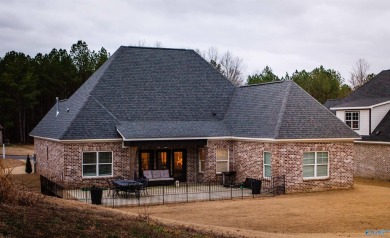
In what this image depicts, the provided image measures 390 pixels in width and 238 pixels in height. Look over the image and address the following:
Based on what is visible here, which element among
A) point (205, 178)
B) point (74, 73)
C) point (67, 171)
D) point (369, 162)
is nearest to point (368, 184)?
point (369, 162)

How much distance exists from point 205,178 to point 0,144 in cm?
4240

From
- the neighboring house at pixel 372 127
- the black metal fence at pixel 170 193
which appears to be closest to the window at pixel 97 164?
the black metal fence at pixel 170 193

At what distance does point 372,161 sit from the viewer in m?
32.7

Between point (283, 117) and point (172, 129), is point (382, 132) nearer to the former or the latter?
point (283, 117)

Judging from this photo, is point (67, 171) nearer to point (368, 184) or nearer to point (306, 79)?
point (368, 184)

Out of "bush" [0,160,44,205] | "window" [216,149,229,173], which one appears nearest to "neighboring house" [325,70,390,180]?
"window" [216,149,229,173]

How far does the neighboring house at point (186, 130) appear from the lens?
2597 cm

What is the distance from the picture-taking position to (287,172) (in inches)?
997

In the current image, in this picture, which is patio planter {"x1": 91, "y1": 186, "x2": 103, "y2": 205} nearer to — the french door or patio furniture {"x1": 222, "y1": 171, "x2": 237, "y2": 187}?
the french door

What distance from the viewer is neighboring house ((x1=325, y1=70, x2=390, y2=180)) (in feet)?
104

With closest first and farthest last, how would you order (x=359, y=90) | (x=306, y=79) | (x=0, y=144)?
(x=359, y=90) < (x=0, y=144) < (x=306, y=79)

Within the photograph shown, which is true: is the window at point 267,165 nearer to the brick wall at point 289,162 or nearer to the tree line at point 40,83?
the brick wall at point 289,162

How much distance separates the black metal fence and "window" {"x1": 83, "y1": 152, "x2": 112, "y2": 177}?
92 centimetres

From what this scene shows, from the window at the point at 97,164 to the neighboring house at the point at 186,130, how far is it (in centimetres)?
6
